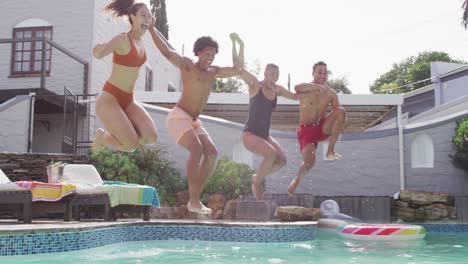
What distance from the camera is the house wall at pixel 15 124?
569 inches

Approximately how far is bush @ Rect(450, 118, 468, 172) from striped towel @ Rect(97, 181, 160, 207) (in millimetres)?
9724

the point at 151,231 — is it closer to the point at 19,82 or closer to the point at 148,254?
the point at 148,254

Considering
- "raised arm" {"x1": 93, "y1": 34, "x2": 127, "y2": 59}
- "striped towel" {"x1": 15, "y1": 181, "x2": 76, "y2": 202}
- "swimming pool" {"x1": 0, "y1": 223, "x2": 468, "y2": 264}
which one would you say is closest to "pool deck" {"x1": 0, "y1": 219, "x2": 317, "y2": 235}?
"swimming pool" {"x1": 0, "y1": 223, "x2": 468, "y2": 264}

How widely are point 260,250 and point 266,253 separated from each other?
0.33 metres

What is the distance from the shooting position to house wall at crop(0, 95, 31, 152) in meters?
14.4

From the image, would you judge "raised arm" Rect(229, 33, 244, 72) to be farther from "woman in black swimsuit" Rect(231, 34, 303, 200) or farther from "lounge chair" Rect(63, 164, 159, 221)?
"lounge chair" Rect(63, 164, 159, 221)

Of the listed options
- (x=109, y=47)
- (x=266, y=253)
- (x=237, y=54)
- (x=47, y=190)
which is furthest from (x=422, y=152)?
(x=109, y=47)

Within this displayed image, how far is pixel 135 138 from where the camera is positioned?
172 inches

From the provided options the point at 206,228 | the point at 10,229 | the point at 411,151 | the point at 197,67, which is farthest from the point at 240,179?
the point at 197,67

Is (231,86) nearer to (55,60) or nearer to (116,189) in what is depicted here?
(55,60)

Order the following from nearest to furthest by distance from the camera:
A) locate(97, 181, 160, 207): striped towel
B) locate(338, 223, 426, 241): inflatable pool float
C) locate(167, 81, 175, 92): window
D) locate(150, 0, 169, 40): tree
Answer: locate(338, 223, 426, 241): inflatable pool float → locate(97, 181, 160, 207): striped towel → locate(167, 81, 175, 92): window → locate(150, 0, 169, 40): tree

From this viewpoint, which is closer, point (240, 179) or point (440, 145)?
point (240, 179)

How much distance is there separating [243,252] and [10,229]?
3.75m

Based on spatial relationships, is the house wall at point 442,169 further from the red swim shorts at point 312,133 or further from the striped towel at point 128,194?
the red swim shorts at point 312,133
